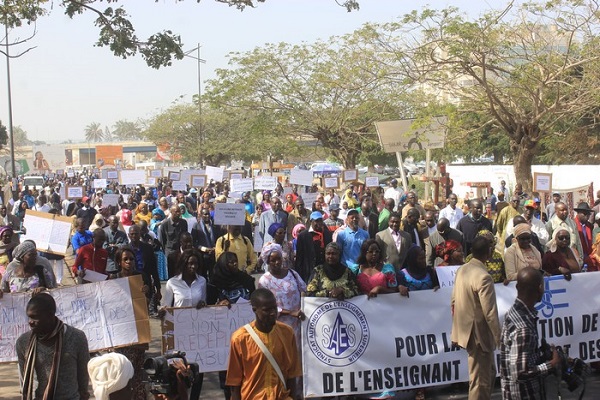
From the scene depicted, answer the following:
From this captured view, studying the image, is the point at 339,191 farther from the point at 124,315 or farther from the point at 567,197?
the point at 124,315

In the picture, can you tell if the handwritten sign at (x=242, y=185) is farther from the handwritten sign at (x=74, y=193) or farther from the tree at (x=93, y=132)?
the tree at (x=93, y=132)

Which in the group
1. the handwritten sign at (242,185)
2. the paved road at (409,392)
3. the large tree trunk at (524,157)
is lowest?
the paved road at (409,392)

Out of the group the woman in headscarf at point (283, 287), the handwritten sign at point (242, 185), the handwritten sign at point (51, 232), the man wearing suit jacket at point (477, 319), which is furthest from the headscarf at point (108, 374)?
the handwritten sign at point (242, 185)

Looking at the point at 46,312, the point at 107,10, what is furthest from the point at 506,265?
the point at 107,10

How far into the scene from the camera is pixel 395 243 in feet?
37.8

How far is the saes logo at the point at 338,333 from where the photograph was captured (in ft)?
25.8

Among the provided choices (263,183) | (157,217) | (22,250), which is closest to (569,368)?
(22,250)

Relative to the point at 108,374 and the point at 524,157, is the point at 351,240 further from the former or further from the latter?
the point at 524,157

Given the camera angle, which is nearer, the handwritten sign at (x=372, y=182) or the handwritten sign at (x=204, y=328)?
the handwritten sign at (x=204, y=328)

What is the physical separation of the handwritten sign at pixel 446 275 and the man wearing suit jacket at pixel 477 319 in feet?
5.67

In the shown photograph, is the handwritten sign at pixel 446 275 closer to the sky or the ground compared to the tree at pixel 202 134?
closer to the ground

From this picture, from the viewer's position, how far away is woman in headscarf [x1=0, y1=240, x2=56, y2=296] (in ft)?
26.0

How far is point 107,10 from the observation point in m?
11.5

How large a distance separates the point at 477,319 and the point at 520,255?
2.33 metres
